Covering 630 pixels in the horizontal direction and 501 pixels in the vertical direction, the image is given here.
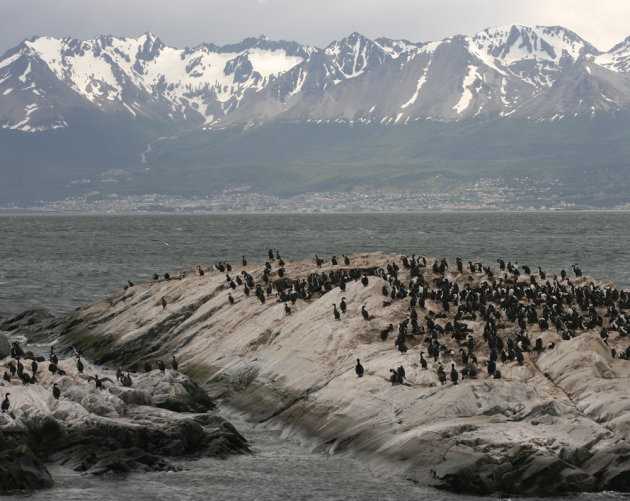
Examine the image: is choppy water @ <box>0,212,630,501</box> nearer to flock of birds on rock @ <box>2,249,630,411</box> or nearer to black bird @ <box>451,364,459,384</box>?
black bird @ <box>451,364,459,384</box>

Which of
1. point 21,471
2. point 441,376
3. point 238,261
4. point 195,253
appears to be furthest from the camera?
point 195,253

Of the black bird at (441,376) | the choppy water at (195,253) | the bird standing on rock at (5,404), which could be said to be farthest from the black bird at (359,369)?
the choppy water at (195,253)

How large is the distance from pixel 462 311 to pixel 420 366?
654cm

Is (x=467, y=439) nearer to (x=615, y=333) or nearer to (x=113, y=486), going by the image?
(x=113, y=486)

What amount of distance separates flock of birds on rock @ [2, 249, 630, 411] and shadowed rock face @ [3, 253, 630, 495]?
107 millimetres

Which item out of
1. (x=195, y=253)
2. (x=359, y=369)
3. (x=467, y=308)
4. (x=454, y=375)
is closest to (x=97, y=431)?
(x=359, y=369)

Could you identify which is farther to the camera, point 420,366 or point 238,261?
point 238,261

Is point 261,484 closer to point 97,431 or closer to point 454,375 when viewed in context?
point 97,431

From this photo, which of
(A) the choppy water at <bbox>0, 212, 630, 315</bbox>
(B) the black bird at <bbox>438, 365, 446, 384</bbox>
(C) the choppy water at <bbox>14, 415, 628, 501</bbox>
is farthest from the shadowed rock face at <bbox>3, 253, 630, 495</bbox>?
(A) the choppy water at <bbox>0, 212, 630, 315</bbox>

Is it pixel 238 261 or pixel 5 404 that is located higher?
pixel 5 404

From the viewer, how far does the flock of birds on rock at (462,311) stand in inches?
1366

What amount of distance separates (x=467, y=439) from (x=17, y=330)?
41011 mm

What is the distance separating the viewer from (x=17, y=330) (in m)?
60.9

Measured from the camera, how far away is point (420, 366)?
111 feet
